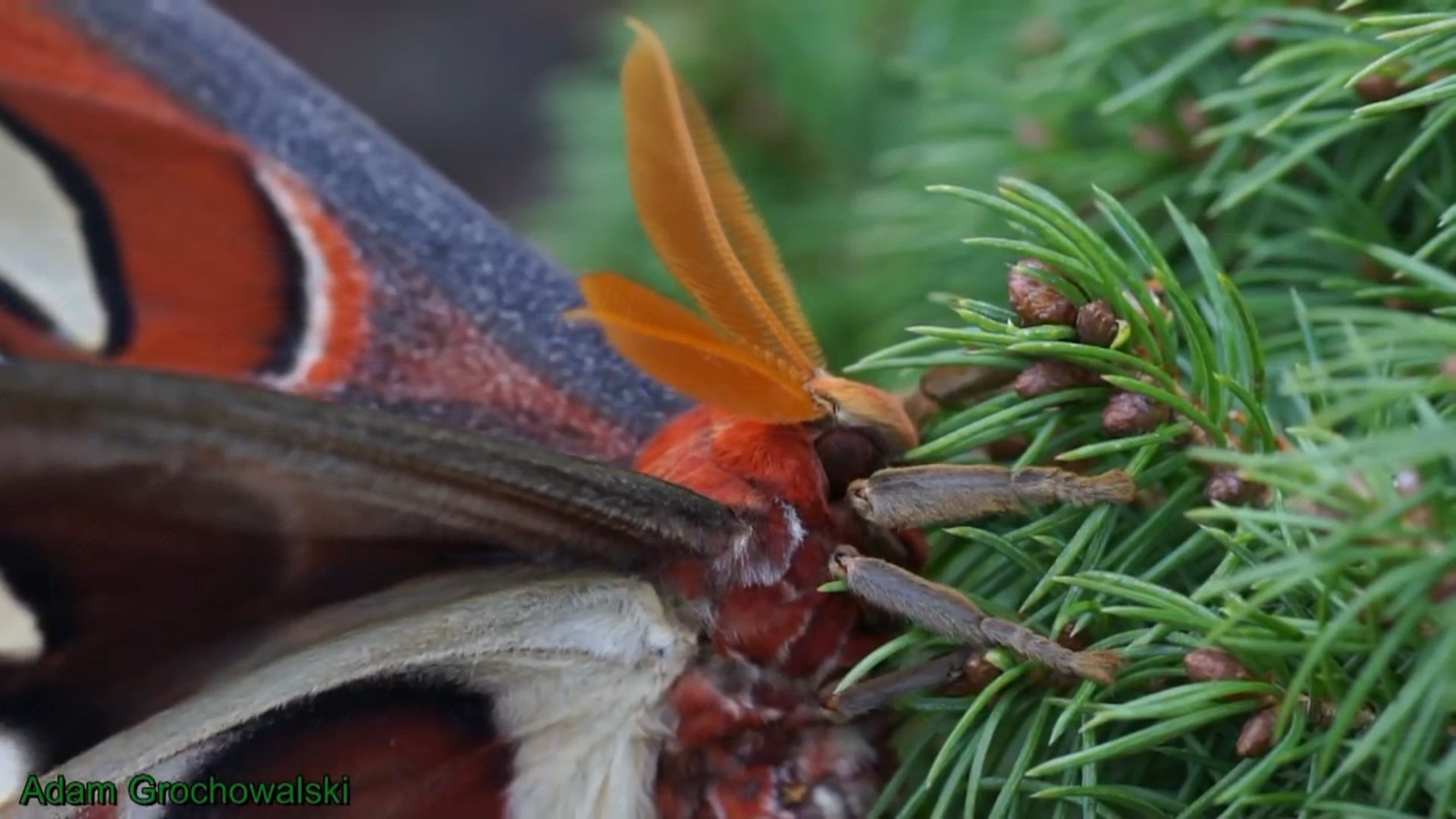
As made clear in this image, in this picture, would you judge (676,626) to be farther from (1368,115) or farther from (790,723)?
(1368,115)

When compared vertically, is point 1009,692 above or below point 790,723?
above

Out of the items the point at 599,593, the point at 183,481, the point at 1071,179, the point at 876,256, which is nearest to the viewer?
the point at 183,481

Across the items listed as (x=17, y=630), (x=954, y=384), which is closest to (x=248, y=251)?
(x=17, y=630)

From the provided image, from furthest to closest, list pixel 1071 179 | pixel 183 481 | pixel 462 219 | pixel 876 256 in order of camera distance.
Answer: pixel 876 256 → pixel 462 219 → pixel 1071 179 → pixel 183 481

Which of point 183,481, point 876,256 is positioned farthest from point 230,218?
point 876,256

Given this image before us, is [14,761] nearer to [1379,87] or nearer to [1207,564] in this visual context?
[1207,564]

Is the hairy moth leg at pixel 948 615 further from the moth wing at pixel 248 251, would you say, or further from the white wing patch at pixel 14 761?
the white wing patch at pixel 14 761
